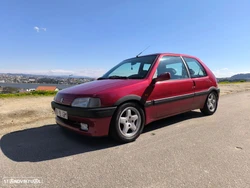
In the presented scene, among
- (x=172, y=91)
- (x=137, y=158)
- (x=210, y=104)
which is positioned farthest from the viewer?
(x=210, y=104)

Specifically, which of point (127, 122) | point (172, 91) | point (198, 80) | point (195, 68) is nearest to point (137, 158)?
point (127, 122)

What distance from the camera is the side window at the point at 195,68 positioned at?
4.45 metres

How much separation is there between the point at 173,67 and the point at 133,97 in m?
1.50

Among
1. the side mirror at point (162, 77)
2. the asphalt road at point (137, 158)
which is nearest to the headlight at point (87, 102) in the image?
the asphalt road at point (137, 158)

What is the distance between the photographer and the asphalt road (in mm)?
1996

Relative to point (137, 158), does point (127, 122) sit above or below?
above

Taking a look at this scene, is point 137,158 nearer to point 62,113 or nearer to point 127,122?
point 127,122

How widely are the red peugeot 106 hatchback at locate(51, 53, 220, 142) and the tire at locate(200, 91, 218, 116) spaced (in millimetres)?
130

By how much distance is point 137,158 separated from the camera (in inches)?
98.7

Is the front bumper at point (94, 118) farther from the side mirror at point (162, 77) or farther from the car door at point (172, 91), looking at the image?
the side mirror at point (162, 77)

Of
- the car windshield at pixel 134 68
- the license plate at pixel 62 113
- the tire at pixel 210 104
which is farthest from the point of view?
the tire at pixel 210 104

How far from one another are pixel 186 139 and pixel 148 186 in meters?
1.54

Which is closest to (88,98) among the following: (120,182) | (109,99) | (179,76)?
(109,99)

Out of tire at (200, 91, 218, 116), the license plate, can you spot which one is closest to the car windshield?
the license plate
